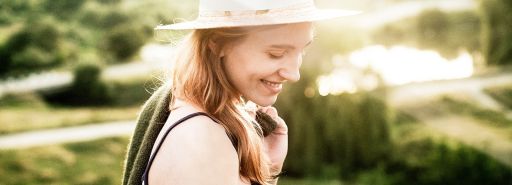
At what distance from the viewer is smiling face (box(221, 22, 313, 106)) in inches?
56.9

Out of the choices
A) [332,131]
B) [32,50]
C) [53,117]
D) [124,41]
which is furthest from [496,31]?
[32,50]

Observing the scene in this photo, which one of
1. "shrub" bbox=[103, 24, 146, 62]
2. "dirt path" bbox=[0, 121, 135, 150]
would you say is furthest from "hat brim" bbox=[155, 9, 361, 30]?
"shrub" bbox=[103, 24, 146, 62]

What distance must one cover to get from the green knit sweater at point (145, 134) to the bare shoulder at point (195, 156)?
0.12 metres

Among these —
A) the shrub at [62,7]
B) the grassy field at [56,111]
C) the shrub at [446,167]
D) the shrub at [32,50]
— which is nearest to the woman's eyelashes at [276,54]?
the shrub at [446,167]

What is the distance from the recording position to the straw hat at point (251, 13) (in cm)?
143

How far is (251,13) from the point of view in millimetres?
1458

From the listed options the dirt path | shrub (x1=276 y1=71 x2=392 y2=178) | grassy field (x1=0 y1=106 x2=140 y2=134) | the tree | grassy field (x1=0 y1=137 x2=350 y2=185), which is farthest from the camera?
grassy field (x1=0 y1=106 x2=140 y2=134)

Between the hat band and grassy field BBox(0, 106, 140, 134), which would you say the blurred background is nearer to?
grassy field BBox(0, 106, 140, 134)

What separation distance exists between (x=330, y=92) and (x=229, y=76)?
22.6 feet

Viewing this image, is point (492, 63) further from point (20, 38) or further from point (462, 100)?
point (20, 38)

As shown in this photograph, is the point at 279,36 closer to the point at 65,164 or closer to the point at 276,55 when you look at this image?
the point at 276,55

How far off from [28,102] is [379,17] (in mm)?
6687

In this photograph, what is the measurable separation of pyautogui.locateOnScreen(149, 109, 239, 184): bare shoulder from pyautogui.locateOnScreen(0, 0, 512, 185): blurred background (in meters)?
6.46

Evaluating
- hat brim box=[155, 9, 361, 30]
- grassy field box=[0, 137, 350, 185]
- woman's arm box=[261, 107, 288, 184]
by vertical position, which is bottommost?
grassy field box=[0, 137, 350, 185]
